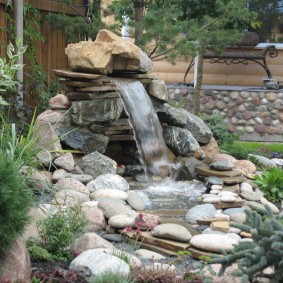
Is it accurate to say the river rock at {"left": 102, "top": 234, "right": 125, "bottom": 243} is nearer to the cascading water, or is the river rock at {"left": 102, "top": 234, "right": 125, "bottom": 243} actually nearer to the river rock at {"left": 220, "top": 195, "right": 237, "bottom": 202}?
Result: the river rock at {"left": 220, "top": 195, "right": 237, "bottom": 202}

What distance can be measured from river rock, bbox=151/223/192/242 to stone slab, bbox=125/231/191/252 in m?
0.04

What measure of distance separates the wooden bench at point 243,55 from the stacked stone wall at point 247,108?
80cm

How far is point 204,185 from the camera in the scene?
796cm

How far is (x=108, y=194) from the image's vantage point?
6.68 meters

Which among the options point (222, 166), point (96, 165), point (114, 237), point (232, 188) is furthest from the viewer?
point (222, 166)

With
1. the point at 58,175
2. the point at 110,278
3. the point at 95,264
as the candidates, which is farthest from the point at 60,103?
the point at 110,278

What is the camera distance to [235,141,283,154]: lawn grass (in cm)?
1051

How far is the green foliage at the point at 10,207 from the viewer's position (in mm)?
3869

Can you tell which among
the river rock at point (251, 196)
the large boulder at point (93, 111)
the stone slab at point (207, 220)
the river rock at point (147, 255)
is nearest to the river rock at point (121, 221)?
the river rock at point (147, 255)

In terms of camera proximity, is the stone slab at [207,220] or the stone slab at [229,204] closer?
the stone slab at [207,220]

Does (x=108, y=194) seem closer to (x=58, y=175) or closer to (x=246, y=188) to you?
(x=58, y=175)

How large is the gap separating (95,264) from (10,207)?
2.36ft

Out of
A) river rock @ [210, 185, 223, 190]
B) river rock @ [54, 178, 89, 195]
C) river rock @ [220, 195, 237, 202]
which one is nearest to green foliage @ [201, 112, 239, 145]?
river rock @ [210, 185, 223, 190]

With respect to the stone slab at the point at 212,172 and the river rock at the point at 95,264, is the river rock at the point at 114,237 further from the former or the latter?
the stone slab at the point at 212,172
